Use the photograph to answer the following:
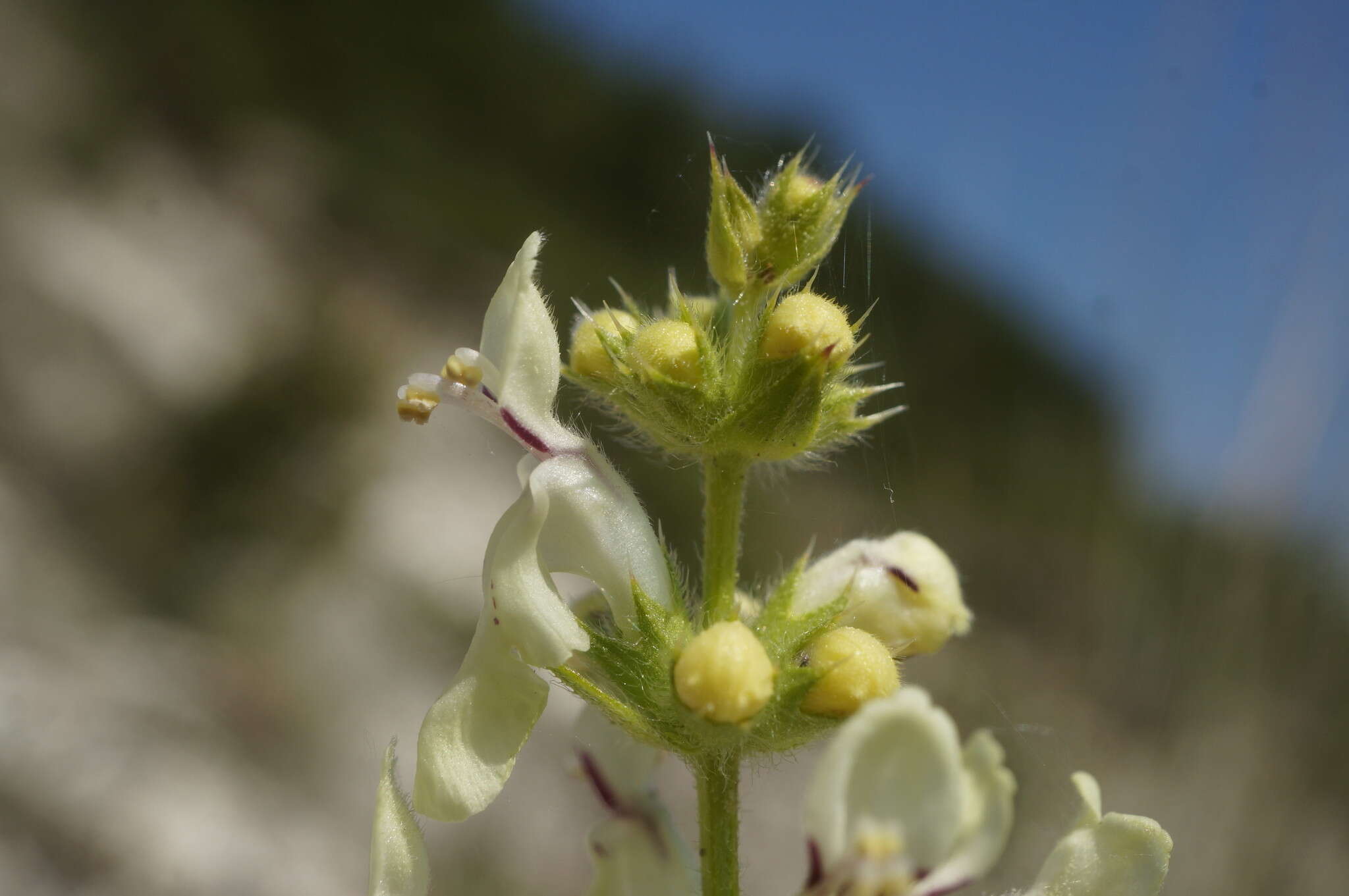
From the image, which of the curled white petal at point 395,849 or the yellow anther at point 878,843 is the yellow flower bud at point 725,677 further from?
the curled white petal at point 395,849

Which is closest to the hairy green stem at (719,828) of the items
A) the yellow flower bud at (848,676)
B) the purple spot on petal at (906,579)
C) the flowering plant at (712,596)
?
the flowering plant at (712,596)

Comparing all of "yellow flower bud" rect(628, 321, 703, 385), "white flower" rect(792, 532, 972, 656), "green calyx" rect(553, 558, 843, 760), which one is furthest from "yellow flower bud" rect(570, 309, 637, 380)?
"white flower" rect(792, 532, 972, 656)

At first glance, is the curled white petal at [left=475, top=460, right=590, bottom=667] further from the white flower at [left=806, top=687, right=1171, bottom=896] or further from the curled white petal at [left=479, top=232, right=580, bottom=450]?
the white flower at [left=806, top=687, right=1171, bottom=896]

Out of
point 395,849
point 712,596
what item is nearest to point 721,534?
point 712,596

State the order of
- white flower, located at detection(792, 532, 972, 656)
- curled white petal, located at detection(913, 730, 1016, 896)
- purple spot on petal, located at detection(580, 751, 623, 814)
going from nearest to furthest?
curled white petal, located at detection(913, 730, 1016, 896) < white flower, located at detection(792, 532, 972, 656) < purple spot on petal, located at detection(580, 751, 623, 814)

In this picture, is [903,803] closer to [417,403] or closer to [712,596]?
[712,596]

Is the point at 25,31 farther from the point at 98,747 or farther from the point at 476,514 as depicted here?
the point at 98,747

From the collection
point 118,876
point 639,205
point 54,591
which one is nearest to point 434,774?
point 118,876
